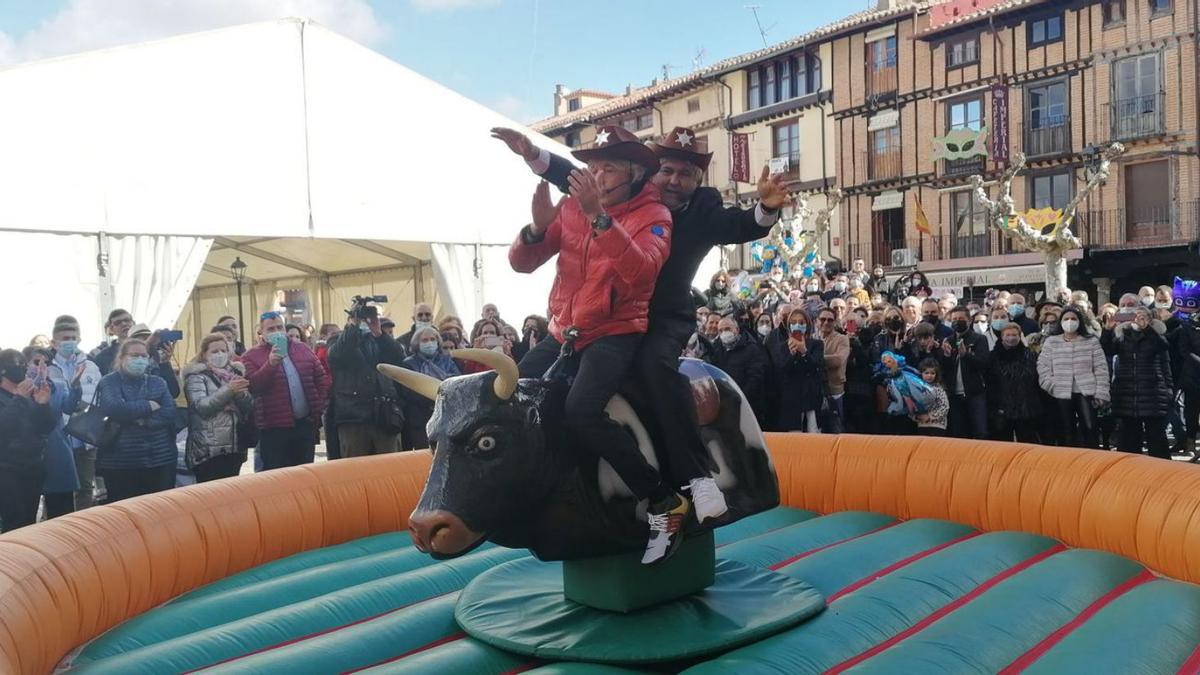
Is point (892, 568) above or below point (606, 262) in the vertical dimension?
below

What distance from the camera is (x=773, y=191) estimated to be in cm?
331

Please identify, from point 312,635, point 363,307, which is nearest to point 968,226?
point 363,307

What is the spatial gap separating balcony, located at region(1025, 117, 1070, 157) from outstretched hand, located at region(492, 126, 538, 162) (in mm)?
24508

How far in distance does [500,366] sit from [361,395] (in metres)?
4.34

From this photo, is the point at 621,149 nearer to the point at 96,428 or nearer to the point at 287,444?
the point at 96,428

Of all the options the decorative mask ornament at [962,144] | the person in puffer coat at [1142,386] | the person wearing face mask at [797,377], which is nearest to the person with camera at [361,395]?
the person wearing face mask at [797,377]

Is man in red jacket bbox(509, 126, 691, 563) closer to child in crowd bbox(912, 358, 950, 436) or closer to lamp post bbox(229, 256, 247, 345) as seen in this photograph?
child in crowd bbox(912, 358, 950, 436)

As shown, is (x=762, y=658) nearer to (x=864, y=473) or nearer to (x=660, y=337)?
(x=660, y=337)

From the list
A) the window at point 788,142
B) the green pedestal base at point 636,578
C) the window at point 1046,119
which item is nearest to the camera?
the green pedestal base at point 636,578

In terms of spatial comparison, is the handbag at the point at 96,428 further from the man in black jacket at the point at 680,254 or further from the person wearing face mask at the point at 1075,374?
the person wearing face mask at the point at 1075,374

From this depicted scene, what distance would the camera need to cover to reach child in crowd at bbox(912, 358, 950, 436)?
766 centimetres

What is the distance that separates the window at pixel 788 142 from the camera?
2978 cm

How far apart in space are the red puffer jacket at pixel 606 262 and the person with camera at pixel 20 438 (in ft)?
12.4

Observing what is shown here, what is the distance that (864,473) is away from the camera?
508 cm
